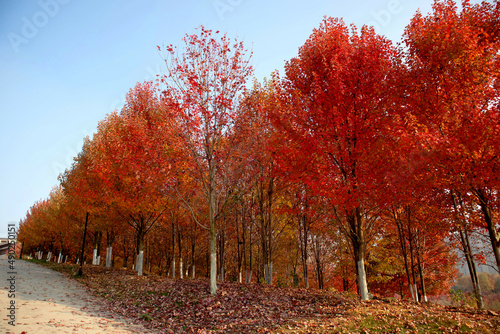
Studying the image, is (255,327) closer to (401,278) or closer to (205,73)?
(205,73)

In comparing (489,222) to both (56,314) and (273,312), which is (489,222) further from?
(56,314)

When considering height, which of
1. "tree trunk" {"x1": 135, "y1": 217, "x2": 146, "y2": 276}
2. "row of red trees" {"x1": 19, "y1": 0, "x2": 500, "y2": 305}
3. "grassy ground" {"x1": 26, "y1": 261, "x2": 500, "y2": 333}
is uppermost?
"row of red trees" {"x1": 19, "y1": 0, "x2": 500, "y2": 305}

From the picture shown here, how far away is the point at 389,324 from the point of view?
7711 millimetres

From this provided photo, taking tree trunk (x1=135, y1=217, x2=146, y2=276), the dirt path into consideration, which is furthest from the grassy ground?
tree trunk (x1=135, y1=217, x2=146, y2=276)

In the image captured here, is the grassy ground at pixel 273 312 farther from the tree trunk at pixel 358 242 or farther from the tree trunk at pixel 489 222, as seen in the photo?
the tree trunk at pixel 489 222

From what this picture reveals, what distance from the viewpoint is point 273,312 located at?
33.2 ft

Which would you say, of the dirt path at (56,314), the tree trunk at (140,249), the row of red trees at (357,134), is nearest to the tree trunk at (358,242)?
the row of red trees at (357,134)

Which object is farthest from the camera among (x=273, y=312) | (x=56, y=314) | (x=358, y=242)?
(x=358, y=242)

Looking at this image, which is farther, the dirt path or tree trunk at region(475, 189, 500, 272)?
tree trunk at region(475, 189, 500, 272)

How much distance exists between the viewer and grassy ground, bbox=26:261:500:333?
766 cm

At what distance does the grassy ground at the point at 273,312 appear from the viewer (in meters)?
7.66

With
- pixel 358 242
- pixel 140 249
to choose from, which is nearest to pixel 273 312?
pixel 358 242

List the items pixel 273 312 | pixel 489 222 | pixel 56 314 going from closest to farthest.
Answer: pixel 489 222
pixel 56 314
pixel 273 312

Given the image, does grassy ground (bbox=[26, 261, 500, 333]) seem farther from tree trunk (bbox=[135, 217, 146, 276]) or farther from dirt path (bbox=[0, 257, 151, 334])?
tree trunk (bbox=[135, 217, 146, 276])
